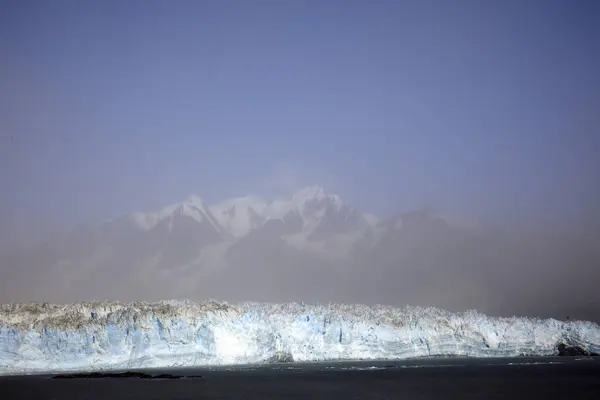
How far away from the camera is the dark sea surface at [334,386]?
51.0 metres

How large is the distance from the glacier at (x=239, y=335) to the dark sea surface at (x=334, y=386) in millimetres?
4009

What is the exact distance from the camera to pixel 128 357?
74.9 meters

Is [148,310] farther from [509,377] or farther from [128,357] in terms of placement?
[509,377]

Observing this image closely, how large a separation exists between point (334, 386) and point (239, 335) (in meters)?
22.8

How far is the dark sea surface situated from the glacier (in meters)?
4.01

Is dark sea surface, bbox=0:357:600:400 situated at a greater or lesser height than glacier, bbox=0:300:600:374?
lesser

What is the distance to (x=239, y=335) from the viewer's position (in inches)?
3123

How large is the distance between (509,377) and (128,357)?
40799 mm

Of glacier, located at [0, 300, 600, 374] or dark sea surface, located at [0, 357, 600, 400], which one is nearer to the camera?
dark sea surface, located at [0, 357, 600, 400]

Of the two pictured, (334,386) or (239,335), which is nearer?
(334,386)

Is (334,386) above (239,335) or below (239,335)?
below

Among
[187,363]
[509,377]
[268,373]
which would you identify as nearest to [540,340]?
[509,377]

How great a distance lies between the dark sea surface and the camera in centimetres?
5100

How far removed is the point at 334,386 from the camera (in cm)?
5894
